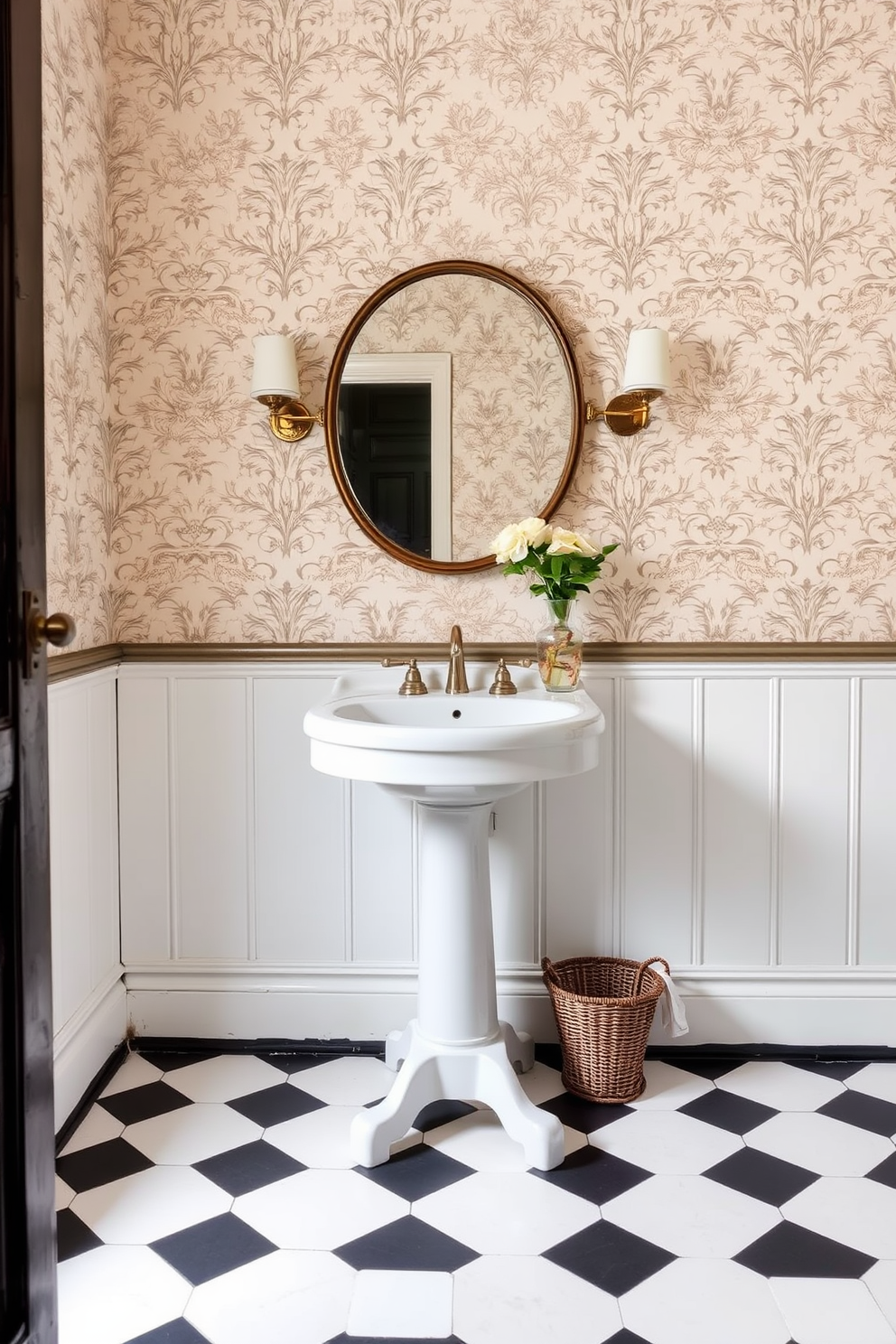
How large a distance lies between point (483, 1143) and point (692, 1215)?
1.37 feet

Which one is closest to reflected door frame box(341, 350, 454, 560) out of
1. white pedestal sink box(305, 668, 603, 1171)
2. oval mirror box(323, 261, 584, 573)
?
oval mirror box(323, 261, 584, 573)

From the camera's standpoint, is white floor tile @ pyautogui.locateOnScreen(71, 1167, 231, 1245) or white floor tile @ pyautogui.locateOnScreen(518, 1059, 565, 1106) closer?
white floor tile @ pyautogui.locateOnScreen(71, 1167, 231, 1245)

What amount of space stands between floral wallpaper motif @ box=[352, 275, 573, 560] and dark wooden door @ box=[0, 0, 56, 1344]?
115cm

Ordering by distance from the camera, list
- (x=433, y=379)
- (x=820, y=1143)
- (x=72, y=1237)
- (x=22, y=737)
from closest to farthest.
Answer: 1. (x=22, y=737)
2. (x=72, y=1237)
3. (x=820, y=1143)
4. (x=433, y=379)

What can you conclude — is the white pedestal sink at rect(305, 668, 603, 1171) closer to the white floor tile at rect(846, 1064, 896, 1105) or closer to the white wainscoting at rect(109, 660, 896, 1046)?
the white wainscoting at rect(109, 660, 896, 1046)

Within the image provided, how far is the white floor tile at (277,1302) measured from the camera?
1.40 metres

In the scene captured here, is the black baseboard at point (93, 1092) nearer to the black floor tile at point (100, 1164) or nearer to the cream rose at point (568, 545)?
the black floor tile at point (100, 1164)

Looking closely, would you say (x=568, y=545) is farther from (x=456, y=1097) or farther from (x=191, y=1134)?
(x=191, y=1134)

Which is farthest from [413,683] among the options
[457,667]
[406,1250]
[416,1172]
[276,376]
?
[406,1250]

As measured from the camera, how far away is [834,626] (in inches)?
90.4

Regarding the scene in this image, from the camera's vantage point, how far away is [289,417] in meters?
2.25

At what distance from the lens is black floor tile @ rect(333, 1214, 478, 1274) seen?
1549mm

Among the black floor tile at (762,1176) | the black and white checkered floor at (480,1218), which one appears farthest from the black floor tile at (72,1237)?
the black floor tile at (762,1176)

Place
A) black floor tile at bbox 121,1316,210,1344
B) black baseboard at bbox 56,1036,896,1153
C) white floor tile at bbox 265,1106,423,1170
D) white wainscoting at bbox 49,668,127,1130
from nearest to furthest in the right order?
1. black floor tile at bbox 121,1316,210,1344
2. white floor tile at bbox 265,1106,423,1170
3. white wainscoting at bbox 49,668,127,1130
4. black baseboard at bbox 56,1036,896,1153
